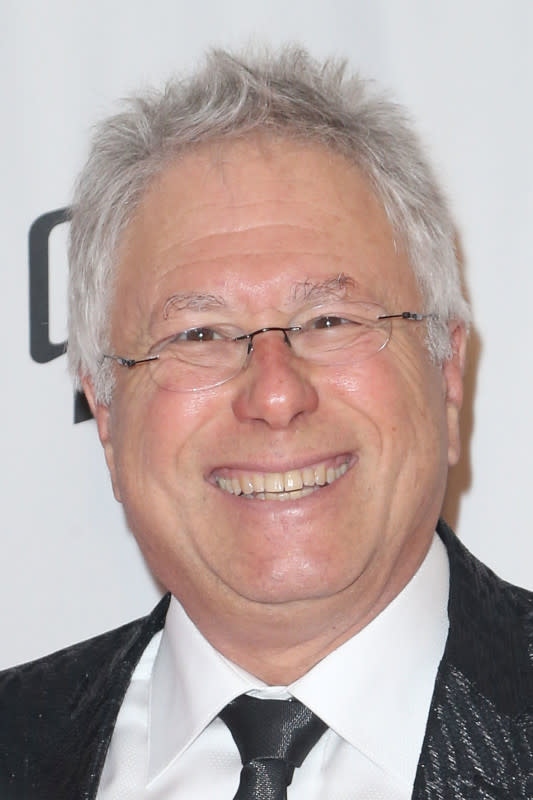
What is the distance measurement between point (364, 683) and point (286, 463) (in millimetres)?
366

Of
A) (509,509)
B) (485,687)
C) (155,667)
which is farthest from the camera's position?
(509,509)

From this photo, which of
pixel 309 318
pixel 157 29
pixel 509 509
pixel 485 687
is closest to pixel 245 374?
pixel 309 318

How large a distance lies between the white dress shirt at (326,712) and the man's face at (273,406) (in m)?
0.07

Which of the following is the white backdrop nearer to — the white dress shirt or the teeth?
the white dress shirt

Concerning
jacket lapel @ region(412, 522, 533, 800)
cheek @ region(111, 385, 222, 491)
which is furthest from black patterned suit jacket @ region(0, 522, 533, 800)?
cheek @ region(111, 385, 222, 491)

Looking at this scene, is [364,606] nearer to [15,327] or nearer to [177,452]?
[177,452]

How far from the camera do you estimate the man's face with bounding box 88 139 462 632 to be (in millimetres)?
1979

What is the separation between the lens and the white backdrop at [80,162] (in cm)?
249

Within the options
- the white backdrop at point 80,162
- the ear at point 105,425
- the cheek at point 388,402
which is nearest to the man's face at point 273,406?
the cheek at point 388,402

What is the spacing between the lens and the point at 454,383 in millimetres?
2227

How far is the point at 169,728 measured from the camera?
7.00 ft

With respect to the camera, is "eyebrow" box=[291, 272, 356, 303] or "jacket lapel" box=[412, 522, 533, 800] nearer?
"jacket lapel" box=[412, 522, 533, 800]

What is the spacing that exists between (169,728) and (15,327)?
90 centimetres

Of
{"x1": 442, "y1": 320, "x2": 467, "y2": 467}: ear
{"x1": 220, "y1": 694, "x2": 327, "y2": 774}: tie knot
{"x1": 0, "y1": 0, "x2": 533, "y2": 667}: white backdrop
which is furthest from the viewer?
{"x1": 0, "y1": 0, "x2": 533, "y2": 667}: white backdrop
